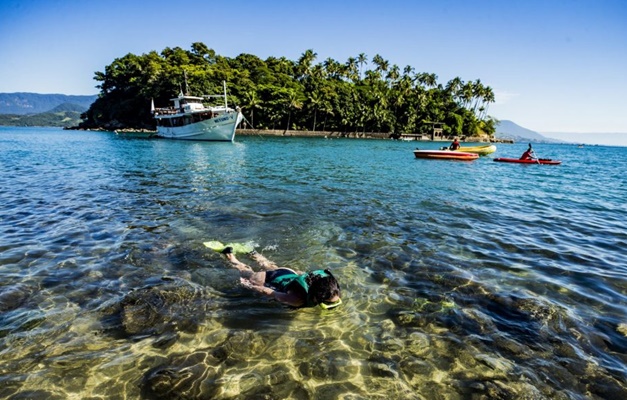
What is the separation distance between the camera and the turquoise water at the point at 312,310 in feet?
11.1

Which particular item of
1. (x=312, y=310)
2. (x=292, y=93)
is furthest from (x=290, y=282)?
(x=292, y=93)

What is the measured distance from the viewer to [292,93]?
84.9 m

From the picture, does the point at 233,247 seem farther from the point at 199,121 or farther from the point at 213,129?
the point at 199,121

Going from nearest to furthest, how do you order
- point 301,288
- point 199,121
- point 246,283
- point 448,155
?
point 301,288 < point 246,283 < point 448,155 < point 199,121

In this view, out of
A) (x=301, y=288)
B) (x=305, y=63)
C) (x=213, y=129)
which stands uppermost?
(x=305, y=63)

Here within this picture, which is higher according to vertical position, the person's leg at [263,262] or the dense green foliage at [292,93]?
the dense green foliage at [292,93]

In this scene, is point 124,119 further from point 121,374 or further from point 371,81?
point 121,374

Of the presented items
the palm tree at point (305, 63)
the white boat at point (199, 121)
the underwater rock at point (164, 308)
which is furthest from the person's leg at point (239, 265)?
the palm tree at point (305, 63)

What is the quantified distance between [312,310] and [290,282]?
0.53 metres

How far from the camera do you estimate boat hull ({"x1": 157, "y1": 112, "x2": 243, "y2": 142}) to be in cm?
5194

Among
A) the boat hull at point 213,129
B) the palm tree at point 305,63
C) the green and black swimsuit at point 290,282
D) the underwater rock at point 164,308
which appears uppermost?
the palm tree at point 305,63

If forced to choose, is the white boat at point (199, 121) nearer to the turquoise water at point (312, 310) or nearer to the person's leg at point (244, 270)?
the turquoise water at point (312, 310)

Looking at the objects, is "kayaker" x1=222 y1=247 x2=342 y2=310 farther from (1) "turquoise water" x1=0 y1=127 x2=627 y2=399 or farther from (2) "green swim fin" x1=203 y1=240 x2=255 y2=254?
(2) "green swim fin" x1=203 y1=240 x2=255 y2=254

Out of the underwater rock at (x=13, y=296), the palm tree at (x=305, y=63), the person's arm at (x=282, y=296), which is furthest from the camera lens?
the palm tree at (x=305, y=63)
